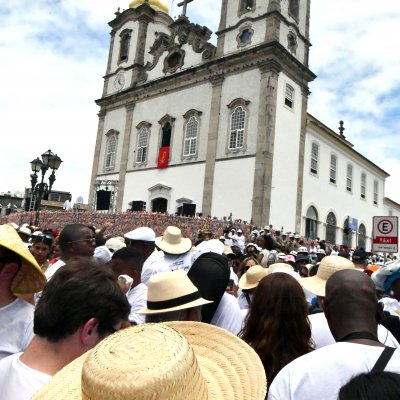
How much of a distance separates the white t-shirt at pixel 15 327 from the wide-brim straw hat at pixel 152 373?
96cm

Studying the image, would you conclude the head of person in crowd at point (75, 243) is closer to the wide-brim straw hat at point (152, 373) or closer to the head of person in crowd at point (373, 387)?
the wide-brim straw hat at point (152, 373)

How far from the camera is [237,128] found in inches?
965

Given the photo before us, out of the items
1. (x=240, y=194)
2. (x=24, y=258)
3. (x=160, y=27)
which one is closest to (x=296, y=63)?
(x=240, y=194)

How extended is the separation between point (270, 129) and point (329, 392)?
22.1 meters


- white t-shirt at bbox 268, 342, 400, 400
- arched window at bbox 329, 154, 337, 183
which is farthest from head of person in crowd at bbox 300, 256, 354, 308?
arched window at bbox 329, 154, 337, 183

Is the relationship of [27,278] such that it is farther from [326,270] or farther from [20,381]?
[326,270]

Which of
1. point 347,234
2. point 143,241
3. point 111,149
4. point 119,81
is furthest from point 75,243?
point 119,81

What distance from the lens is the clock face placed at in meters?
32.6

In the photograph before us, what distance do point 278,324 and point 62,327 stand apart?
148 centimetres

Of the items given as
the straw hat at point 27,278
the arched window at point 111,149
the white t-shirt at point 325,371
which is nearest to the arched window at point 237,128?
the arched window at point 111,149

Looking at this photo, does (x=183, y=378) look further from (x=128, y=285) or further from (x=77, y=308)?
(x=128, y=285)

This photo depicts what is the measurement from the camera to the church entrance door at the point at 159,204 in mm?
27328

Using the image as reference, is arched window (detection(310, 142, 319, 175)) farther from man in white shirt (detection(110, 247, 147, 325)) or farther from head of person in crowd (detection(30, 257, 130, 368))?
head of person in crowd (detection(30, 257, 130, 368))

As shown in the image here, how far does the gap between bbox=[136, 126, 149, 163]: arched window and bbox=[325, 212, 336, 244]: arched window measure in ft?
44.4
